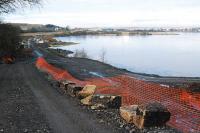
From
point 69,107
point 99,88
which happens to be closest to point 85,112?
point 69,107

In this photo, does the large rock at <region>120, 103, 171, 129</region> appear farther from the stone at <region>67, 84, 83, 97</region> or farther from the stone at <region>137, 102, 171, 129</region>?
the stone at <region>67, 84, 83, 97</region>

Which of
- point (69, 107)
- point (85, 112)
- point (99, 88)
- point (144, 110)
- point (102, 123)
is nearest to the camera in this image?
point (144, 110)

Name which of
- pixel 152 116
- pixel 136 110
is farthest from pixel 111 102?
pixel 152 116

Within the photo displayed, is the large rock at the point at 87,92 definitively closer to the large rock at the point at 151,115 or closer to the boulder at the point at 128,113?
the boulder at the point at 128,113

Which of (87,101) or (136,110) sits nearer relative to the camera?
(136,110)

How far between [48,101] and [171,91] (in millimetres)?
6185

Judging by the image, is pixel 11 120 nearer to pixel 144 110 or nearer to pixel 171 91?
pixel 144 110

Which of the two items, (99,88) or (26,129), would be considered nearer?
(26,129)

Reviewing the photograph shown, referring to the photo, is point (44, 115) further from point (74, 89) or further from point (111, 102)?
point (74, 89)

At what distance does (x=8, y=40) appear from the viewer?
240 ft

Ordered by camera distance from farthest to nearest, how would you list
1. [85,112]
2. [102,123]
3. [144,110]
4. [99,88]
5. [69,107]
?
1. [99,88]
2. [69,107]
3. [85,112]
4. [102,123]
5. [144,110]

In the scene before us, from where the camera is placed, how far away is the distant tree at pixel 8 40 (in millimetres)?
72688

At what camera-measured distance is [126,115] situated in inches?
621

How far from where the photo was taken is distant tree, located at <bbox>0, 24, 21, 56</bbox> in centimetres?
7269
